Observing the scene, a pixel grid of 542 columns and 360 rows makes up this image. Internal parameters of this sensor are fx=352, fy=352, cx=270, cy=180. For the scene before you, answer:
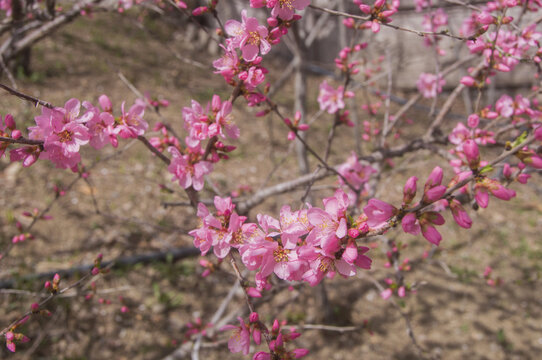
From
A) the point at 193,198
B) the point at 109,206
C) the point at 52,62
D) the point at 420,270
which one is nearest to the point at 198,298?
the point at 109,206

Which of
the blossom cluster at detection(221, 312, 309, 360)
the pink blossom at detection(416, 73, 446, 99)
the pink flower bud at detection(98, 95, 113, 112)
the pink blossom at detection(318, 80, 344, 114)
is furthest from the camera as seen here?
the pink blossom at detection(416, 73, 446, 99)

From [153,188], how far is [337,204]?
354 centimetres

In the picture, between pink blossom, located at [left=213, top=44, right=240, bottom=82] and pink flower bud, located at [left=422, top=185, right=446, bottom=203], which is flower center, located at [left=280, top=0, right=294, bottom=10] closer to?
pink blossom, located at [left=213, top=44, right=240, bottom=82]

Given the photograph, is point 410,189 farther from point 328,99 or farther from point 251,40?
point 328,99

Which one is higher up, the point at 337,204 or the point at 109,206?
the point at 337,204

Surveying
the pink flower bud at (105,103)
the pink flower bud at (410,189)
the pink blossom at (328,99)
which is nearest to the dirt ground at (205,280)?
the pink blossom at (328,99)

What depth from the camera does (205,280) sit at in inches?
133

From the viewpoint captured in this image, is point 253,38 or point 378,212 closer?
point 378,212

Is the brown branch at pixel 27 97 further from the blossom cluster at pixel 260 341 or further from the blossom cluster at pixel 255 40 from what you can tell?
the blossom cluster at pixel 260 341

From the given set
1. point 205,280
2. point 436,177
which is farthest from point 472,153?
point 205,280

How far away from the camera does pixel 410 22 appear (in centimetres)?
581

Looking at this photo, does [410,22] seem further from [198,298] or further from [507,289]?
[198,298]

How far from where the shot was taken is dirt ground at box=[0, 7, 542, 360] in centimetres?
279

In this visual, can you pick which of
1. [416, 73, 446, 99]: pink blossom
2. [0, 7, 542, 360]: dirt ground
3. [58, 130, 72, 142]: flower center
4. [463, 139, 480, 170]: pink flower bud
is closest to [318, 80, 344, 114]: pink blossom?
[0, 7, 542, 360]: dirt ground
